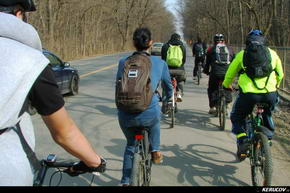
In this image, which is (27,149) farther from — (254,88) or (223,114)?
(223,114)

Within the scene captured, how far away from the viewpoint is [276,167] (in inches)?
207

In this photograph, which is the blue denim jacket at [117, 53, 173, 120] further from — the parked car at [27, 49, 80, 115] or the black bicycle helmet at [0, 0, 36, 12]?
the parked car at [27, 49, 80, 115]

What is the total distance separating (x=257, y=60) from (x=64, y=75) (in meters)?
7.68

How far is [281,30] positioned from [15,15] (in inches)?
1448

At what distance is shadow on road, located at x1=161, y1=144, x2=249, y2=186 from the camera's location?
4703 mm

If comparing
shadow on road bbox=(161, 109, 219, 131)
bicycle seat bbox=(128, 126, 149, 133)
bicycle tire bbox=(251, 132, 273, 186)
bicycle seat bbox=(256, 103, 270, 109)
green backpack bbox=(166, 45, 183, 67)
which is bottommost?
shadow on road bbox=(161, 109, 219, 131)

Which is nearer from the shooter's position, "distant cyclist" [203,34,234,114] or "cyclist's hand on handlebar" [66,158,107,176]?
"cyclist's hand on handlebar" [66,158,107,176]

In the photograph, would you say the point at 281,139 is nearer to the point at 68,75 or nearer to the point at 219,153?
the point at 219,153

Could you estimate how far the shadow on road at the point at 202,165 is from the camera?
15.4 feet

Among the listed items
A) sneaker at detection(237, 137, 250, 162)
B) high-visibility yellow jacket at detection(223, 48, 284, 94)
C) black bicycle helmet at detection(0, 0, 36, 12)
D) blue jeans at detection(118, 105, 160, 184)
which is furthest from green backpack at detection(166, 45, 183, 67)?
black bicycle helmet at detection(0, 0, 36, 12)

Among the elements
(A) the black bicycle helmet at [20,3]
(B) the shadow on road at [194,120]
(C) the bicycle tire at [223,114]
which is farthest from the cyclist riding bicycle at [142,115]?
(B) the shadow on road at [194,120]

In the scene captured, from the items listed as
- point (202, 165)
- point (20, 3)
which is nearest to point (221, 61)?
point (202, 165)

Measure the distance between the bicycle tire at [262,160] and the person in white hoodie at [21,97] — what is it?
2673mm

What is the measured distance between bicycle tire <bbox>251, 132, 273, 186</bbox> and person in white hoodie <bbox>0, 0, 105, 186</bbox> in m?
2.67
